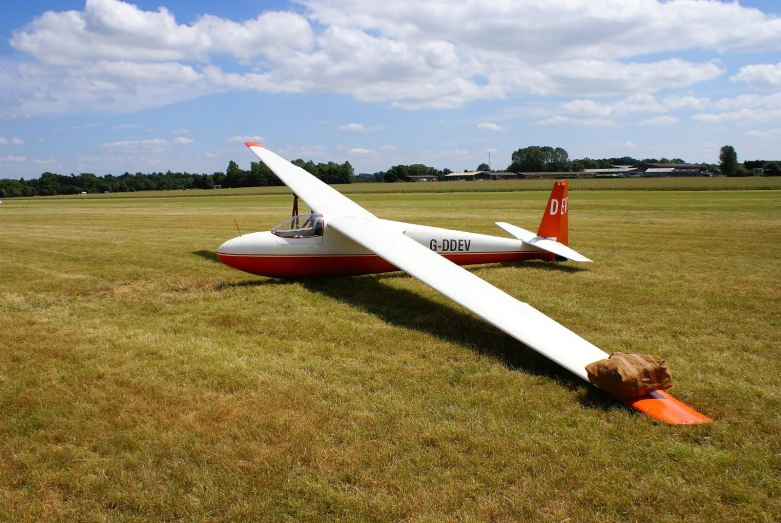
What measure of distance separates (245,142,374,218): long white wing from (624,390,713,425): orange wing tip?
7234 millimetres

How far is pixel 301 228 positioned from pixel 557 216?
21.0 ft

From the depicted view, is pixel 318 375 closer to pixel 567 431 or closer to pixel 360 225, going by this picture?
pixel 567 431

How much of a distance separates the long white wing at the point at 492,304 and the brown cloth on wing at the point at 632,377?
0.23 m

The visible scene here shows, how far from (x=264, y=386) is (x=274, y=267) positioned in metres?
4.78

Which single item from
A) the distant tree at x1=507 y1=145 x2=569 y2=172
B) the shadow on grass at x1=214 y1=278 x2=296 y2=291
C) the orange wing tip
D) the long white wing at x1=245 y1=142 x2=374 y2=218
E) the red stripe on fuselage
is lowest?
the orange wing tip

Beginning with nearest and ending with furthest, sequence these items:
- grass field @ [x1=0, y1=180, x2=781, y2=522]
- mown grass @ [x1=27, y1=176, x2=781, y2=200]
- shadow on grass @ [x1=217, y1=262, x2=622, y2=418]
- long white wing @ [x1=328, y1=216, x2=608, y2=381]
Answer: grass field @ [x1=0, y1=180, x2=781, y2=522]
long white wing @ [x1=328, y1=216, x2=608, y2=381]
shadow on grass @ [x1=217, y1=262, x2=622, y2=418]
mown grass @ [x1=27, y1=176, x2=781, y2=200]

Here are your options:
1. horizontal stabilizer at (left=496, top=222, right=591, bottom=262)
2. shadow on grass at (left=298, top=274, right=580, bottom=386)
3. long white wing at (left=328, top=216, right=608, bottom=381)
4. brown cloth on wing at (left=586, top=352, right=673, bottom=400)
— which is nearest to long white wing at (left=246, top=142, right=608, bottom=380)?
long white wing at (left=328, top=216, right=608, bottom=381)

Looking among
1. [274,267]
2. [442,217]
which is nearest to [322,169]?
[442,217]

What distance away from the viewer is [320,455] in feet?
12.5

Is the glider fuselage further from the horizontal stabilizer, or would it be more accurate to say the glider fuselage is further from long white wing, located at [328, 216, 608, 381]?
the horizontal stabilizer

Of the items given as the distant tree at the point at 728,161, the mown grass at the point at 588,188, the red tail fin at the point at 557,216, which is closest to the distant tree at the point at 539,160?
the distant tree at the point at 728,161

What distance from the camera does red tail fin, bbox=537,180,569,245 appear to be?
12008mm

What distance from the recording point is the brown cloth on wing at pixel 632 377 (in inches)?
176

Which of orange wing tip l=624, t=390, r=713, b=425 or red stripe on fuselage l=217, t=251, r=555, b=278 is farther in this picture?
red stripe on fuselage l=217, t=251, r=555, b=278
